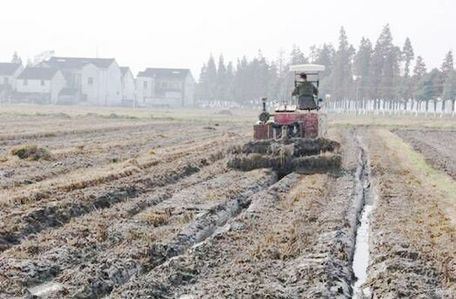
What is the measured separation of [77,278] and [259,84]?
4408 inches

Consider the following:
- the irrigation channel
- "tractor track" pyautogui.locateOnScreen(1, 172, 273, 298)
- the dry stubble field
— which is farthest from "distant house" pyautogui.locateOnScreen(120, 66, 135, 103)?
"tractor track" pyautogui.locateOnScreen(1, 172, 273, 298)

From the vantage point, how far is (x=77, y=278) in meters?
8.13

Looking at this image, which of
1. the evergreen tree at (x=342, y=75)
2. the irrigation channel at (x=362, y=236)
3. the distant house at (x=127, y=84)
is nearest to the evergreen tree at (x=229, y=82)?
the distant house at (x=127, y=84)

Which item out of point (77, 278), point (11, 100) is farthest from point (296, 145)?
point (11, 100)

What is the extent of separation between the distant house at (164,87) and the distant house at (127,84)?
1159 mm

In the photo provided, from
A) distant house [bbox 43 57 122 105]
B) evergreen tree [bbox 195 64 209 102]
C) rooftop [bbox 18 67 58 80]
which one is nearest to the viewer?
rooftop [bbox 18 67 58 80]

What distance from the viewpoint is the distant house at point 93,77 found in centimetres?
11219

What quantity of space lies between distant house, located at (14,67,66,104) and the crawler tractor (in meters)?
92.4

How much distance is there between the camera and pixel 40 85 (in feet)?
360

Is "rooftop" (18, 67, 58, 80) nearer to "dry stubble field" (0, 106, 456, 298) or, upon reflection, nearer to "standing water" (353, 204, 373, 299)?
"dry stubble field" (0, 106, 456, 298)

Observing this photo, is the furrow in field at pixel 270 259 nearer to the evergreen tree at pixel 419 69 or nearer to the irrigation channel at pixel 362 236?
the irrigation channel at pixel 362 236

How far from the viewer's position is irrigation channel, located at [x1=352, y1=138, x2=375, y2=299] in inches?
350

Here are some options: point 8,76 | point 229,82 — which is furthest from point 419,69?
point 8,76

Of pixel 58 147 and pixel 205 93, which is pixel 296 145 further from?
pixel 205 93
